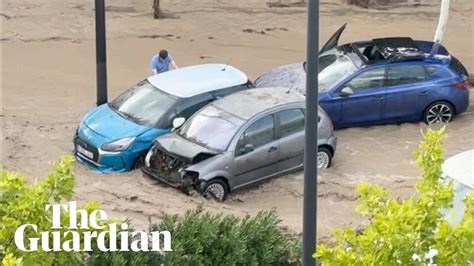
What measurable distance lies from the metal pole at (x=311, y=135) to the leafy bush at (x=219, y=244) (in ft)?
2.03

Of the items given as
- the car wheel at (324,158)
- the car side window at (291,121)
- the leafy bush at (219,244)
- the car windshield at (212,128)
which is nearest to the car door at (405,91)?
the car wheel at (324,158)

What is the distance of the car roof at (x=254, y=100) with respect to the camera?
12602 millimetres

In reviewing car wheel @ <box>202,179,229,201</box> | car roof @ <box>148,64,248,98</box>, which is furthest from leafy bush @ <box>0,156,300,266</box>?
car roof @ <box>148,64,248,98</box>

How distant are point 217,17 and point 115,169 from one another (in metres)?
11.1

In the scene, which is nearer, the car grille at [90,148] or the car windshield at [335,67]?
the car grille at [90,148]

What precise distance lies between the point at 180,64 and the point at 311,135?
1090 centimetres

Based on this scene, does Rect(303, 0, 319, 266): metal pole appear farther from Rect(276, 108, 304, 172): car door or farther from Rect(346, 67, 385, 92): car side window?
Rect(346, 67, 385, 92): car side window

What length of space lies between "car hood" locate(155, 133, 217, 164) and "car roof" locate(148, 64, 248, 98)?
1.14 m

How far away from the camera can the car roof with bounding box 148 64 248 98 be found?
44.3ft

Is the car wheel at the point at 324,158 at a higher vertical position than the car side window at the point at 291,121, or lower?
lower

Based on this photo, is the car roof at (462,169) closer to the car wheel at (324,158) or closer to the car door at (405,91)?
the car wheel at (324,158)

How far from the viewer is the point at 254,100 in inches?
509

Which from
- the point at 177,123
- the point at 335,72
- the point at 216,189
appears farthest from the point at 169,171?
the point at 335,72

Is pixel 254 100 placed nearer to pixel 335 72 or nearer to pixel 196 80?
pixel 196 80
